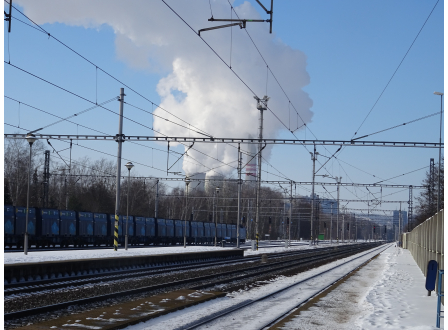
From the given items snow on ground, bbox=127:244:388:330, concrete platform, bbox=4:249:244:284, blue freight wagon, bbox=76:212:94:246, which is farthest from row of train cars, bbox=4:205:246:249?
Answer: snow on ground, bbox=127:244:388:330

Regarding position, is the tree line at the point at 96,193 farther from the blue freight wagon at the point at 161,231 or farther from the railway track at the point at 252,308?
the railway track at the point at 252,308

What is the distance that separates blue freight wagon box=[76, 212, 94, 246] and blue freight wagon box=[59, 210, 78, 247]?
0.73 meters

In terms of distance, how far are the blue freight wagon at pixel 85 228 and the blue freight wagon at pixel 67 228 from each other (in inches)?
28.9

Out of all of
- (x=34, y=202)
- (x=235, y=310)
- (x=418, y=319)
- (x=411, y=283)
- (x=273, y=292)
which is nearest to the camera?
(x=418, y=319)

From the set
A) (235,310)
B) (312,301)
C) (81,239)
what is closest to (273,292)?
(312,301)

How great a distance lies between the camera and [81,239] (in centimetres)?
5100

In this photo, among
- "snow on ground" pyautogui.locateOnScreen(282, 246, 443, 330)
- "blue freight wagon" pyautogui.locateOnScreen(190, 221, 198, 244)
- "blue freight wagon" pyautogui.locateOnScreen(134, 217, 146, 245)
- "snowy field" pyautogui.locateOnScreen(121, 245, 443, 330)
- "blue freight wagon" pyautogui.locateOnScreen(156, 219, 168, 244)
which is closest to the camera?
"snowy field" pyautogui.locateOnScreen(121, 245, 443, 330)

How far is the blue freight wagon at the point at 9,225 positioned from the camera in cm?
4116

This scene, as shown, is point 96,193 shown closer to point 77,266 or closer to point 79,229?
point 79,229

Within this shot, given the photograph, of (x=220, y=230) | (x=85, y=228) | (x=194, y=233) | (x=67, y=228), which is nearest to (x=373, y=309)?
(x=67, y=228)

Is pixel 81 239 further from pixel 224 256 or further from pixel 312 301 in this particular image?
pixel 312 301

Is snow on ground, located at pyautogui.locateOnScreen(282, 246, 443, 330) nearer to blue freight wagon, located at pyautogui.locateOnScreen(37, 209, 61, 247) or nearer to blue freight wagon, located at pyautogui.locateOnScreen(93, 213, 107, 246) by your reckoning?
blue freight wagon, located at pyautogui.locateOnScreen(37, 209, 61, 247)

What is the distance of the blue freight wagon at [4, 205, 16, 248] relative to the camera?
41156 mm

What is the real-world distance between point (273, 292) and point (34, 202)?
61611mm
